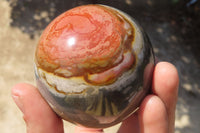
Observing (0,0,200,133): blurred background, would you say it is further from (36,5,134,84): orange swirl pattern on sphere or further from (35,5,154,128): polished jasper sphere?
(36,5,134,84): orange swirl pattern on sphere

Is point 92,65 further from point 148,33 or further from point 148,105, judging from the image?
point 148,33

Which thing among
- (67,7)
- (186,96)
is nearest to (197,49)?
(186,96)

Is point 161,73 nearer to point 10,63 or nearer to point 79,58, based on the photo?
point 79,58

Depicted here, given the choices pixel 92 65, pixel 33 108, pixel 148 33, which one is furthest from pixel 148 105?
pixel 148 33

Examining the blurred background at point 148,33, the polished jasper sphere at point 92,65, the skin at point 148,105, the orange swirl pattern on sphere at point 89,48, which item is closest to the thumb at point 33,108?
the skin at point 148,105

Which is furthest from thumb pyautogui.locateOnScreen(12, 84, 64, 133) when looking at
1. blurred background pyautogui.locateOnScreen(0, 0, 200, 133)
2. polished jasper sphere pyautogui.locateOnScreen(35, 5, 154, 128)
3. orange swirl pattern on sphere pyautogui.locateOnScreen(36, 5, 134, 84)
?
blurred background pyautogui.locateOnScreen(0, 0, 200, 133)

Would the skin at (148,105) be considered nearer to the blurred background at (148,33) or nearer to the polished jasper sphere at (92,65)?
the polished jasper sphere at (92,65)
